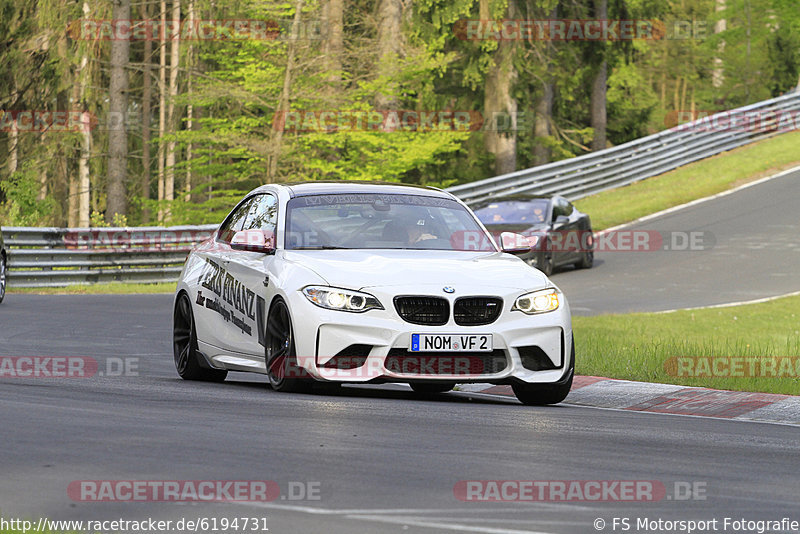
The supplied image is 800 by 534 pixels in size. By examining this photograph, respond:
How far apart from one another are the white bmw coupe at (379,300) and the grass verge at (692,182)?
23.0 meters

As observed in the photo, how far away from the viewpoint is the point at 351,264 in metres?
9.86

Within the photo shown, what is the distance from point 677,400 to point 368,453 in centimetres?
428

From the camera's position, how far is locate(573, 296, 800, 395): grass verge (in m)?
12.0

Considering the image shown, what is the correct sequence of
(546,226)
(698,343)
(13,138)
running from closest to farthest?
Result: (698,343) → (546,226) → (13,138)

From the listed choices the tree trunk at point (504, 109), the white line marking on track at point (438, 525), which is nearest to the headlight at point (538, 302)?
the white line marking on track at point (438, 525)

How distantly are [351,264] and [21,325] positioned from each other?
26.0ft

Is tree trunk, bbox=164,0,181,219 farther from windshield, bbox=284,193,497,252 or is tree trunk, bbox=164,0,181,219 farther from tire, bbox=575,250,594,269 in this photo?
windshield, bbox=284,193,497,252

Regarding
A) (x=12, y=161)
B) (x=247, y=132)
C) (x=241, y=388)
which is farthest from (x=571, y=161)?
(x=241, y=388)

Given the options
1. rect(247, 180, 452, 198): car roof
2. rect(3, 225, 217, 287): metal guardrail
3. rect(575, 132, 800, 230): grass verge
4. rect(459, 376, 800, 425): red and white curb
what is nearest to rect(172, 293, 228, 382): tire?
rect(247, 180, 452, 198): car roof

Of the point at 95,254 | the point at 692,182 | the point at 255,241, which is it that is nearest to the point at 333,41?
the point at 692,182

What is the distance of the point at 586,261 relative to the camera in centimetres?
2738

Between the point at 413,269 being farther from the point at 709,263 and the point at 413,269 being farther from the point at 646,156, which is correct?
the point at 646,156

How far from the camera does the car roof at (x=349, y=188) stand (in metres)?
11.1

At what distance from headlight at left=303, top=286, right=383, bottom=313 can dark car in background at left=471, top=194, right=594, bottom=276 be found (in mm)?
16430
